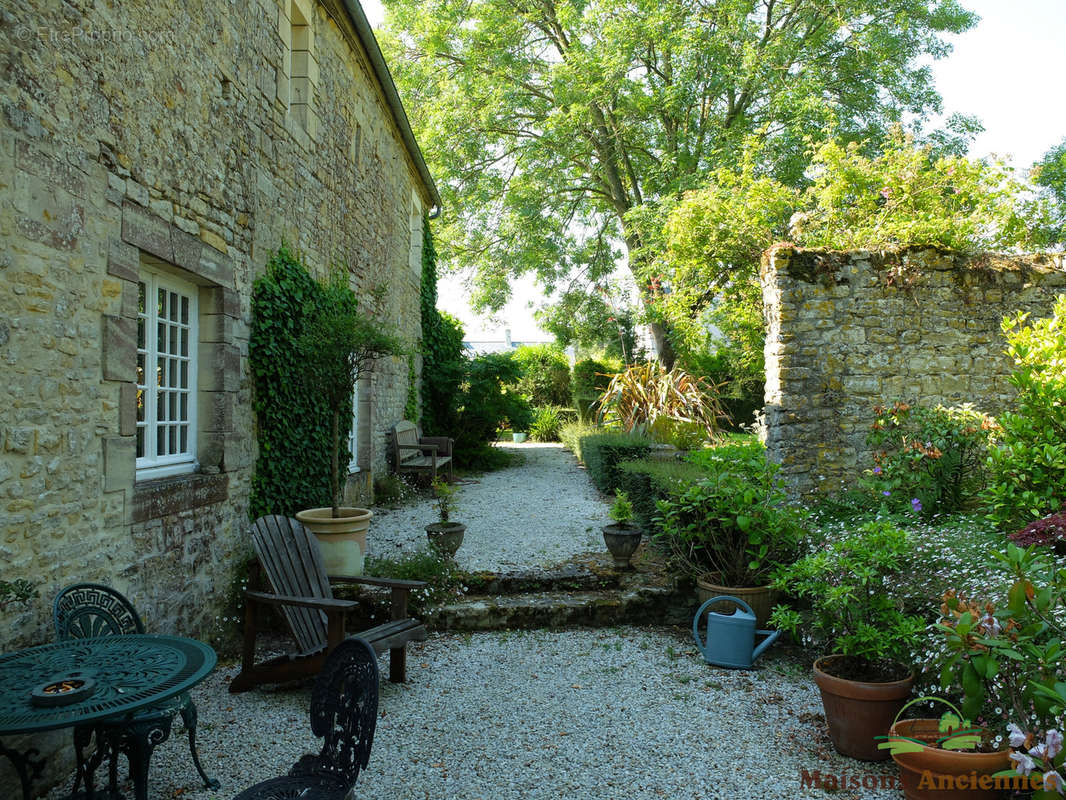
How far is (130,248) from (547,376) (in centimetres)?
1722

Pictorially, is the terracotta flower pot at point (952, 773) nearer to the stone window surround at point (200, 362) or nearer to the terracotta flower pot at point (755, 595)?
the terracotta flower pot at point (755, 595)

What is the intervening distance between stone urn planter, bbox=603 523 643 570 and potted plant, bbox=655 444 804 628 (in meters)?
0.38

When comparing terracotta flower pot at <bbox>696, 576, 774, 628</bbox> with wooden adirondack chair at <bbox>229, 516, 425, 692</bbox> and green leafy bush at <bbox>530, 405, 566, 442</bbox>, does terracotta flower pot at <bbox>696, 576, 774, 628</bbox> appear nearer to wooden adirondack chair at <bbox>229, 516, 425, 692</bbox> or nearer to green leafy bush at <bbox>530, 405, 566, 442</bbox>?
wooden adirondack chair at <bbox>229, 516, 425, 692</bbox>

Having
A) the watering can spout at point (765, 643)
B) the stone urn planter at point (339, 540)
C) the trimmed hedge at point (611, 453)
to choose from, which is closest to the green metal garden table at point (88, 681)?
the stone urn planter at point (339, 540)

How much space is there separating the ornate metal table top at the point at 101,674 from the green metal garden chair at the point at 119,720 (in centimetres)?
10

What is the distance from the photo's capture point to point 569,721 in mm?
3504

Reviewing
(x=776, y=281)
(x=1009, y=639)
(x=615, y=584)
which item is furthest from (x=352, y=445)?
(x=1009, y=639)

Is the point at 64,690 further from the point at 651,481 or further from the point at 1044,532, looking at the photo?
the point at 651,481

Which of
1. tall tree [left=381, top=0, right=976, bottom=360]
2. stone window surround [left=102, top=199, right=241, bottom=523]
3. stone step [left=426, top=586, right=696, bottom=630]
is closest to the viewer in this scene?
stone window surround [left=102, top=199, right=241, bottom=523]

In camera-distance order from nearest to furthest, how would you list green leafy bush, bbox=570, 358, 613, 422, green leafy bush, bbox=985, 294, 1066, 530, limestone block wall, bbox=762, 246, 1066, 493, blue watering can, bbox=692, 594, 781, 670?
blue watering can, bbox=692, 594, 781, 670 < green leafy bush, bbox=985, 294, 1066, 530 < limestone block wall, bbox=762, 246, 1066, 493 < green leafy bush, bbox=570, 358, 613, 422

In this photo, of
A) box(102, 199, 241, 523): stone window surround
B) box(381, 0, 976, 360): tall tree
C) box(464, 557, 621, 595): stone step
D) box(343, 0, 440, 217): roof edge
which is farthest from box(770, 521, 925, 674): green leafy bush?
box(381, 0, 976, 360): tall tree

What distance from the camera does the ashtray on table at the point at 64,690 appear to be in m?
2.10

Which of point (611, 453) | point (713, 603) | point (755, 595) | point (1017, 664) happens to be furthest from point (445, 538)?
point (611, 453)

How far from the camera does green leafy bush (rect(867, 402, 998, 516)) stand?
5.58 metres
